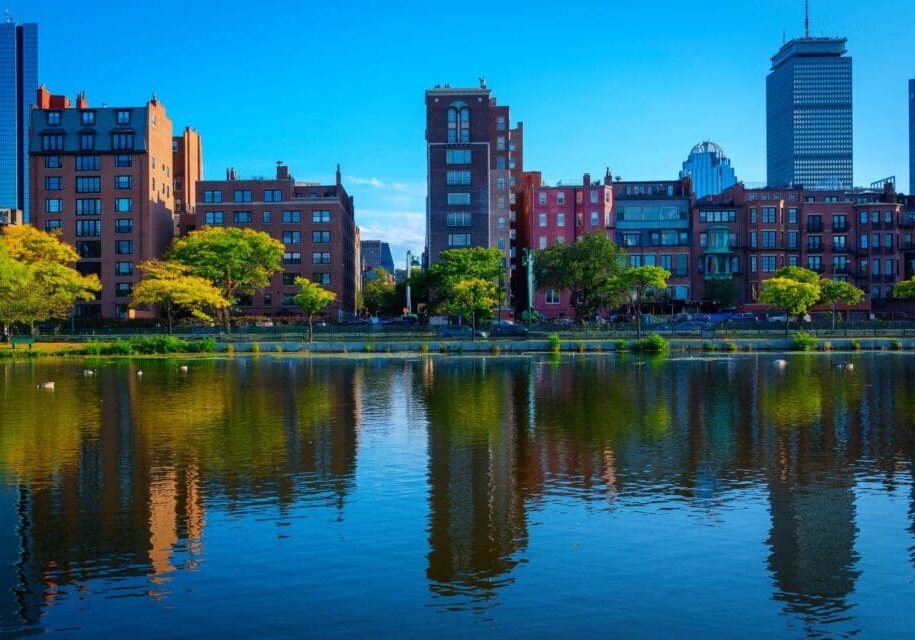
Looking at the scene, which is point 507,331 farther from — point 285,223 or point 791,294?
point 285,223

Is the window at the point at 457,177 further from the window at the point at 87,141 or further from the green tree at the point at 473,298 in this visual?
the window at the point at 87,141

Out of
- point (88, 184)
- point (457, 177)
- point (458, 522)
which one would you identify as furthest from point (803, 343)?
point (88, 184)

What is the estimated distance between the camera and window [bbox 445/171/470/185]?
443 ft

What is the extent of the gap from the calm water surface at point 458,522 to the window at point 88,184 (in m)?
101

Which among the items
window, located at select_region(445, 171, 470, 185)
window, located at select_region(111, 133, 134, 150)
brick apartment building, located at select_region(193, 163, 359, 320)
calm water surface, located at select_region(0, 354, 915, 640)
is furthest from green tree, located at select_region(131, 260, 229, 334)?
calm water surface, located at select_region(0, 354, 915, 640)

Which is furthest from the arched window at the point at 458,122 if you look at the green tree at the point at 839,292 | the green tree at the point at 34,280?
the green tree at the point at 34,280

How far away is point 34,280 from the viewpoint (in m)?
92.7

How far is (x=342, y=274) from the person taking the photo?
141000 mm

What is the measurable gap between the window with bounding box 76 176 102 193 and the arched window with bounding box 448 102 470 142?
5406 cm

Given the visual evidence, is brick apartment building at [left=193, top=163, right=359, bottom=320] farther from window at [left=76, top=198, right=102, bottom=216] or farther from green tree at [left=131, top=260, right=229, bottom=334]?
green tree at [left=131, top=260, right=229, bottom=334]

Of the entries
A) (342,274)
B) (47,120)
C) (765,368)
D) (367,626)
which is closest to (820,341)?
Answer: (765,368)

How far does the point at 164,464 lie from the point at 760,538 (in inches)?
660

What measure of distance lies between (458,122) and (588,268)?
39127 millimetres

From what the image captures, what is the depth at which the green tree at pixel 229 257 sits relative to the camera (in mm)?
111438
